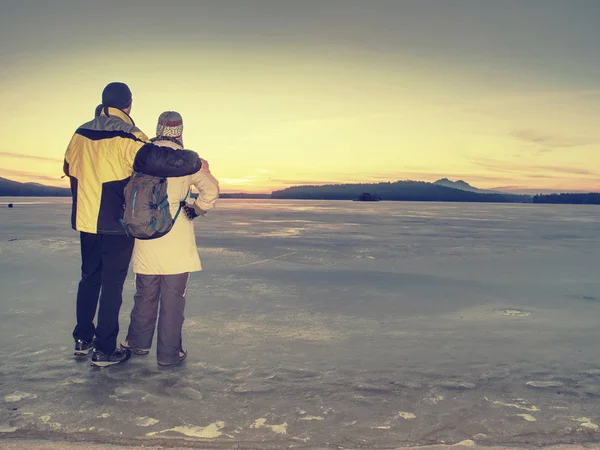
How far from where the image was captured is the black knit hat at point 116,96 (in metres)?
4.13

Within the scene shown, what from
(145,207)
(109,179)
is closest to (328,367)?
(145,207)

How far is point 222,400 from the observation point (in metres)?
3.34

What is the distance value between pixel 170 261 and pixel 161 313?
430mm

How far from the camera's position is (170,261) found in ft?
13.9

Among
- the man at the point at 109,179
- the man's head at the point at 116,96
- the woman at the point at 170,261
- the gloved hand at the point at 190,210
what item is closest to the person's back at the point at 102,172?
the man at the point at 109,179

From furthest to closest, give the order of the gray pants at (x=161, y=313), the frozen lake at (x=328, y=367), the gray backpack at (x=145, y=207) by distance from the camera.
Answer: the gray pants at (x=161, y=313)
the gray backpack at (x=145, y=207)
the frozen lake at (x=328, y=367)

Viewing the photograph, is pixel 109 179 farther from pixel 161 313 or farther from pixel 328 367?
pixel 328 367

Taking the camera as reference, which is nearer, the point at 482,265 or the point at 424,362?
the point at 424,362

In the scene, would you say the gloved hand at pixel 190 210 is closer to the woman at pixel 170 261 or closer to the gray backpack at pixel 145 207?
the woman at pixel 170 261

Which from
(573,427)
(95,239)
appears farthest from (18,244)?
(573,427)

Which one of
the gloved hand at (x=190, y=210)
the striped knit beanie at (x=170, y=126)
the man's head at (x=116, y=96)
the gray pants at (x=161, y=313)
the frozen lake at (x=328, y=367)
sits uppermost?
the man's head at (x=116, y=96)

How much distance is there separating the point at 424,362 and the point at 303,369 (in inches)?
38.2

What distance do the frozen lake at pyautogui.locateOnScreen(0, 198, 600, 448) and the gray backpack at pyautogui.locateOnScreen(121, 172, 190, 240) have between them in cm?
104

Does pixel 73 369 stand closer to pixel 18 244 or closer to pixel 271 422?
pixel 271 422
